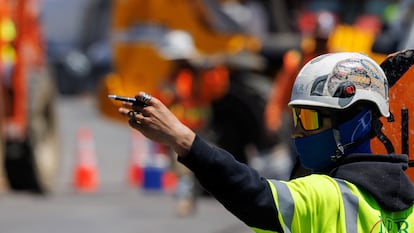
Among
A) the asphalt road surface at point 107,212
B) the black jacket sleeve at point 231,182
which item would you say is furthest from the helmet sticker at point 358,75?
the asphalt road surface at point 107,212

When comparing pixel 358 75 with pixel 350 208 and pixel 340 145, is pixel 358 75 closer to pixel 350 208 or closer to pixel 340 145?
pixel 340 145

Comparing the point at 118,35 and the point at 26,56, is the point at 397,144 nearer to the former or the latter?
the point at 26,56

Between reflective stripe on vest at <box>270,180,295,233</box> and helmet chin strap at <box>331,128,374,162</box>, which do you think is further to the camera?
helmet chin strap at <box>331,128,374,162</box>

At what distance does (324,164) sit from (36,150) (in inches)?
458

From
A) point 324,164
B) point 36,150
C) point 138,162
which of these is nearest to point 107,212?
point 36,150

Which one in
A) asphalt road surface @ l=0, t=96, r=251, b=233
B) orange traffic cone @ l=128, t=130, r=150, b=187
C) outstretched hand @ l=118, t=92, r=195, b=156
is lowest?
orange traffic cone @ l=128, t=130, r=150, b=187

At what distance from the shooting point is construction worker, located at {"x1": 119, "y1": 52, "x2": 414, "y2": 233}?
12.0ft

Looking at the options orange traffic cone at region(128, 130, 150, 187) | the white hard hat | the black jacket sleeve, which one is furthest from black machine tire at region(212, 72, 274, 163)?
the black jacket sleeve

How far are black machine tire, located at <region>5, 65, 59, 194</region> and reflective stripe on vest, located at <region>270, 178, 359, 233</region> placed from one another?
37.6 feet

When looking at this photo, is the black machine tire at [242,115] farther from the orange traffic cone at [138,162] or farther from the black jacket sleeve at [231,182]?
the black jacket sleeve at [231,182]

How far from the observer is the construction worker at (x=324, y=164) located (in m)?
3.67

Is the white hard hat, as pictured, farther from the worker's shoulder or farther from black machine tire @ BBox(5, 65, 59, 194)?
black machine tire @ BBox(5, 65, 59, 194)

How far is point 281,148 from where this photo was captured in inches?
655

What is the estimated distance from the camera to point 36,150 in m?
15.4
